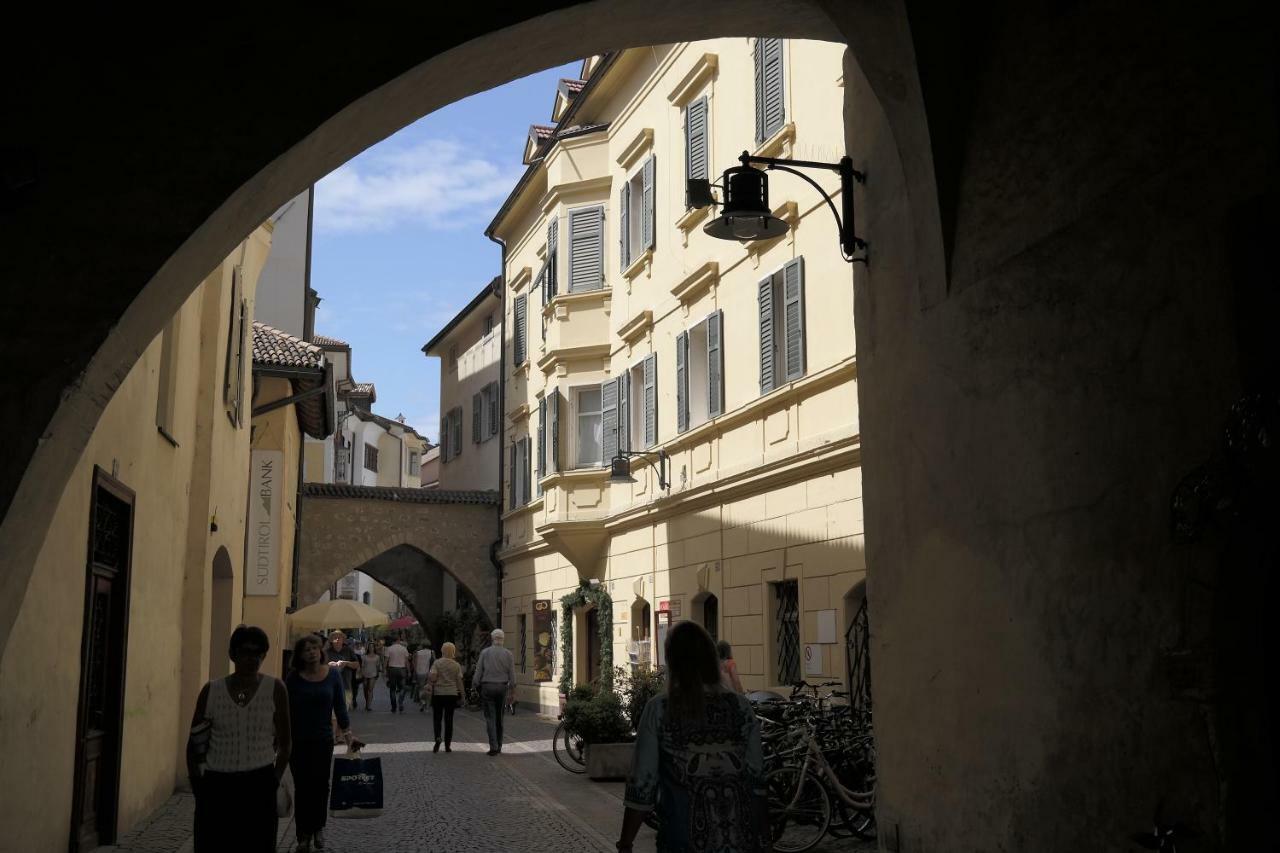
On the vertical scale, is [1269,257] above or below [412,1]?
below

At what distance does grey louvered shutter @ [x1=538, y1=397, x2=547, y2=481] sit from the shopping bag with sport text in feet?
57.4

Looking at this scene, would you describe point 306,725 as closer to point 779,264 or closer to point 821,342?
point 821,342

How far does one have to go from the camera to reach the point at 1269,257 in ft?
14.7

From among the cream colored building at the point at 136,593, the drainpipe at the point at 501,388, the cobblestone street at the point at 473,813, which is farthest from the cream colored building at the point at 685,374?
the cream colored building at the point at 136,593

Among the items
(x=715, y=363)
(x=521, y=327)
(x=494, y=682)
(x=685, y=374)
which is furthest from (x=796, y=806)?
(x=521, y=327)

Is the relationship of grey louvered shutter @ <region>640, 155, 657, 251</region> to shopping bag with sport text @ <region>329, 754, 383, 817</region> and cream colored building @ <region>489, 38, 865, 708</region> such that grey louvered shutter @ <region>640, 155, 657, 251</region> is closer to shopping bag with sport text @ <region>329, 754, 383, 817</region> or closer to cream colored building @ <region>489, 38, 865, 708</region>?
cream colored building @ <region>489, 38, 865, 708</region>

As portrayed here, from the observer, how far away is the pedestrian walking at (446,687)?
1911cm

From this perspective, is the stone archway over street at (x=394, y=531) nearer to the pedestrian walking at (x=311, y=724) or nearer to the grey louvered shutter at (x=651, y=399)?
the grey louvered shutter at (x=651, y=399)

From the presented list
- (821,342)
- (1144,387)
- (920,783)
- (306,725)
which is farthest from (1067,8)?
(821,342)

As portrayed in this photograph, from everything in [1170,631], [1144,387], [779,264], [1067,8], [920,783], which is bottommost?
[920,783]

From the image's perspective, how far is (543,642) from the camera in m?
29.1

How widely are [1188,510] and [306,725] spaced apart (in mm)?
6920

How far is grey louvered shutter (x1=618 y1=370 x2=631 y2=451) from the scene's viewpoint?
77.2ft

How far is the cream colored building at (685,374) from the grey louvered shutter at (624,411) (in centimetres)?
5
